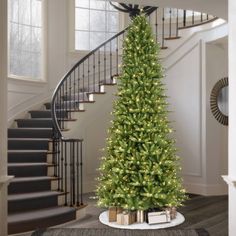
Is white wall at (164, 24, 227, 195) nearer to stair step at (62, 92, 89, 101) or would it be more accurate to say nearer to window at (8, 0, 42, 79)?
stair step at (62, 92, 89, 101)

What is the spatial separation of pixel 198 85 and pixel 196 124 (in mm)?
662

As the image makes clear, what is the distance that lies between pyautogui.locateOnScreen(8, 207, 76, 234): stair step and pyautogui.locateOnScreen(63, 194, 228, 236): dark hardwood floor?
0.14 m

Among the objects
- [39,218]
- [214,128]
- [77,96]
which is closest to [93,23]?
[77,96]

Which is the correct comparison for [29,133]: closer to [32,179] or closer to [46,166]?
[46,166]

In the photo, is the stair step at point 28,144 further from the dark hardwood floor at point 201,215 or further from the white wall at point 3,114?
the white wall at point 3,114

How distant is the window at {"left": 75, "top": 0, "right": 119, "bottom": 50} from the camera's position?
781 centimetres

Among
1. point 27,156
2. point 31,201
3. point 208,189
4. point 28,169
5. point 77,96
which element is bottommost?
point 208,189

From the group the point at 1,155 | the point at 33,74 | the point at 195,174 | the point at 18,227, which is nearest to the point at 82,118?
the point at 33,74

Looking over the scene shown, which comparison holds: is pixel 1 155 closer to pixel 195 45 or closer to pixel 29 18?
pixel 195 45

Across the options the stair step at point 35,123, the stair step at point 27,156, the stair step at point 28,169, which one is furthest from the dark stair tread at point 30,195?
the stair step at point 35,123

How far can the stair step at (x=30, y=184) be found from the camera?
4.65m

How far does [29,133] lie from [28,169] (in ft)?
3.53

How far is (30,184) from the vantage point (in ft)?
15.6

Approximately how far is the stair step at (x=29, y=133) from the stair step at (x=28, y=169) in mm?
946
